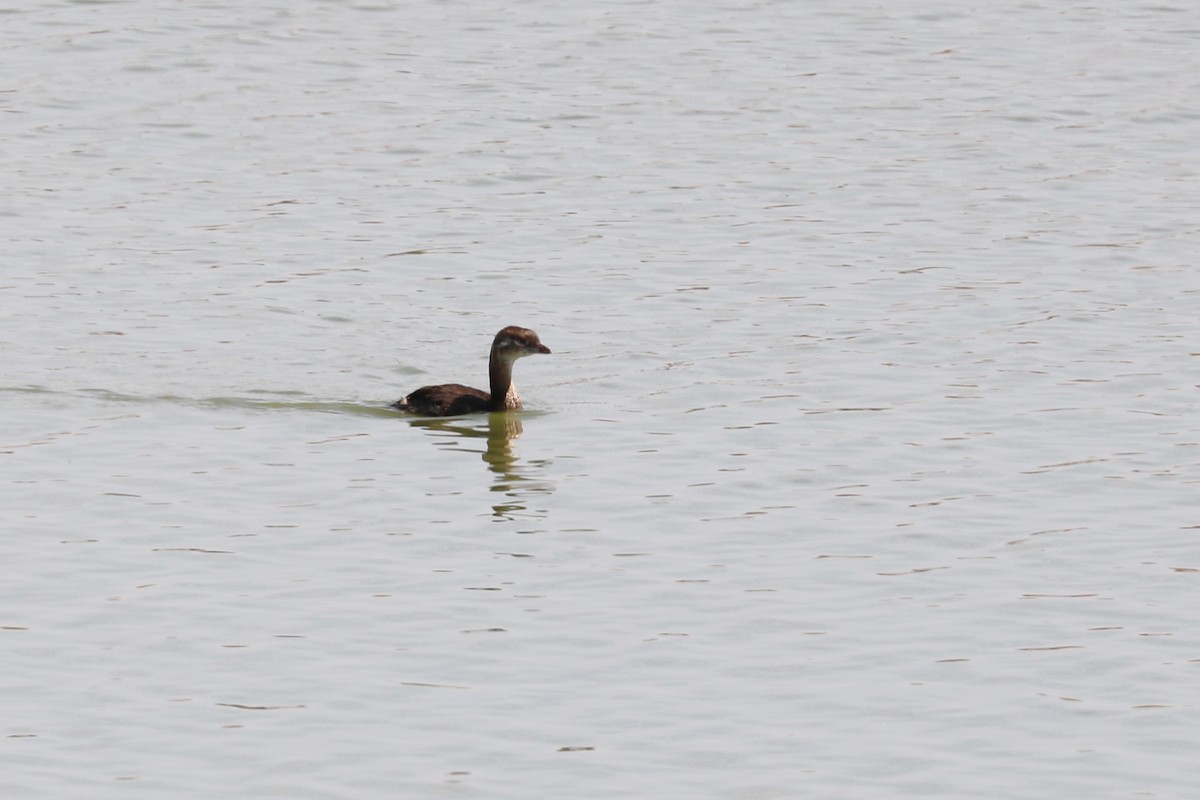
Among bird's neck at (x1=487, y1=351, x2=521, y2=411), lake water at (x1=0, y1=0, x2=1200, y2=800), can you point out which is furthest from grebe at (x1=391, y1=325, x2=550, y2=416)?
lake water at (x1=0, y1=0, x2=1200, y2=800)

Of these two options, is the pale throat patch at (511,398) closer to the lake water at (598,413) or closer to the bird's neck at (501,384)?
the bird's neck at (501,384)

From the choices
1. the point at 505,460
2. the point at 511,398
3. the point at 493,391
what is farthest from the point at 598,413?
the point at 505,460

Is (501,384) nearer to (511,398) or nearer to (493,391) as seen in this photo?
(493,391)

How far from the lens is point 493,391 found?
2133 cm

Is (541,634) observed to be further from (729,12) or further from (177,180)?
(729,12)

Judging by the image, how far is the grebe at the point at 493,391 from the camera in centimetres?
2088

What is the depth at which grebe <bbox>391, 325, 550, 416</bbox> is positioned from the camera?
20875 mm

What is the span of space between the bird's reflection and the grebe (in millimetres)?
98

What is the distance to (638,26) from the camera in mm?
40469

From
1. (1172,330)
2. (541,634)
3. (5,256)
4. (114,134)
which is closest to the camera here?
(541,634)

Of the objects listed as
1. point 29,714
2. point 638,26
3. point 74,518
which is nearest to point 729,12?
point 638,26

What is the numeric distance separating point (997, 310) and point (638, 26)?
57.9ft

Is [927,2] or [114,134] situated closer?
[114,134]

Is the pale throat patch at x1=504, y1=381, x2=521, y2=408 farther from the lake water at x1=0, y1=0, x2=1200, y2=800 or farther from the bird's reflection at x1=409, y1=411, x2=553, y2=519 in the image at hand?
the lake water at x1=0, y1=0, x2=1200, y2=800
